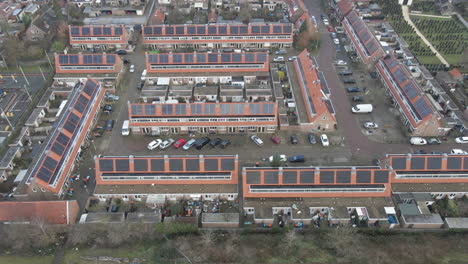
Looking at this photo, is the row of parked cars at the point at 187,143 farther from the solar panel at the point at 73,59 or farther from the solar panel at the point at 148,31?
the solar panel at the point at 148,31

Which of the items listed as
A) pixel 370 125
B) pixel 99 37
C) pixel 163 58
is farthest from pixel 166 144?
pixel 99 37

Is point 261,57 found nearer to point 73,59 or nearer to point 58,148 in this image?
point 73,59

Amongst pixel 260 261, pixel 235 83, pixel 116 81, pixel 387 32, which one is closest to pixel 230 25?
pixel 235 83

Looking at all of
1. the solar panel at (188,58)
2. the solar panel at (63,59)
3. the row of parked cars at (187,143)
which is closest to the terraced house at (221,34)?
the solar panel at (188,58)

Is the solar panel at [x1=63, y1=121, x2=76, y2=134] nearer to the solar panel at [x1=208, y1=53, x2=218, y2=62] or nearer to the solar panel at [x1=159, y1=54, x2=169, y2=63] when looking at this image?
the solar panel at [x1=159, y1=54, x2=169, y2=63]

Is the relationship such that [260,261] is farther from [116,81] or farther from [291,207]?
[116,81]

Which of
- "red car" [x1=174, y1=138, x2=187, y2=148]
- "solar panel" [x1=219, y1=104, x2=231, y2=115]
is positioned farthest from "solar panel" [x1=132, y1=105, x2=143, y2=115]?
"solar panel" [x1=219, y1=104, x2=231, y2=115]

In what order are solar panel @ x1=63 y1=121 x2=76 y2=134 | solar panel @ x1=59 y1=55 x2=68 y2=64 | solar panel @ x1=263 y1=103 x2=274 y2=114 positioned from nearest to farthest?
solar panel @ x1=63 y1=121 x2=76 y2=134, solar panel @ x1=263 y1=103 x2=274 y2=114, solar panel @ x1=59 y1=55 x2=68 y2=64
